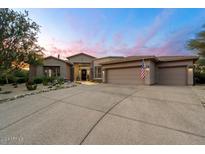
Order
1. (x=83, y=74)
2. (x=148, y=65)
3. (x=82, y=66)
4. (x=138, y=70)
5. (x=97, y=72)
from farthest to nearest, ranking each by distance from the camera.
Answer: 1. (x=83, y=74)
2. (x=82, y=66)
3. (x=97, y=72)
4. (x=138, y=70)
5. (x=148, y=65)

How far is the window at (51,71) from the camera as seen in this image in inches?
749

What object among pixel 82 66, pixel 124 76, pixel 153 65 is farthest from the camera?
pixel 82 66

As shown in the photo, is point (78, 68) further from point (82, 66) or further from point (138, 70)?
point (138, 70)

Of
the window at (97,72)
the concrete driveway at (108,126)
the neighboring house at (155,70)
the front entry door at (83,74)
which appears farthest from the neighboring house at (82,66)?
the concrete driveway at (108,126)

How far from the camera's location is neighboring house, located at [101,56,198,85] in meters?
12.9

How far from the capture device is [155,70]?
1477 centimetres

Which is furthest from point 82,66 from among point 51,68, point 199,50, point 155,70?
point 199,50

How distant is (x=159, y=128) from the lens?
3553 millimetres

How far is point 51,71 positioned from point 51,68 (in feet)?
1.59
